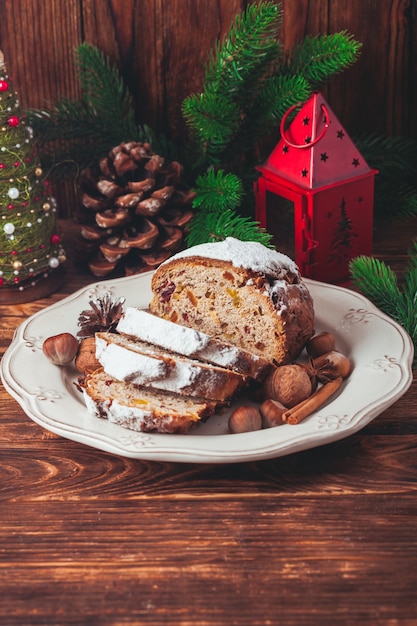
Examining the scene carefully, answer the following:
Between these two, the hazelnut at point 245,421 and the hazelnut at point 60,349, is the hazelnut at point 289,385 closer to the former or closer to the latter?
the hazelnut at point 245,421

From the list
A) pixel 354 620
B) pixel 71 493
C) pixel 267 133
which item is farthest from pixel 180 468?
pixel 267 133

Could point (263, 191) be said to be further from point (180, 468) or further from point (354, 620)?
point (354, 620)

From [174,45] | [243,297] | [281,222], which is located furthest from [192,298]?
[174,45]

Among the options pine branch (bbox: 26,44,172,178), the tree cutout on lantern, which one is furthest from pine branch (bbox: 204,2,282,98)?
the tree cutout on lantern

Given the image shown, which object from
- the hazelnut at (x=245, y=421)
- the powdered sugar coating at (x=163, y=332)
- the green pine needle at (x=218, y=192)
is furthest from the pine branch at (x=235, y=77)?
the hazelnut at (x=245, y=421)

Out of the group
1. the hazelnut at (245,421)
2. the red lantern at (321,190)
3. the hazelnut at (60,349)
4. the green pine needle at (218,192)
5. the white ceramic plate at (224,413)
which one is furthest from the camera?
the green pine needle at (218,192)

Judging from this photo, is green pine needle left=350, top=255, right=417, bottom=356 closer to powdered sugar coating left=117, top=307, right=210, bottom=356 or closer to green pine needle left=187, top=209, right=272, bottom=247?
green pine needle left=187, top=209, right=272, bottom=247
